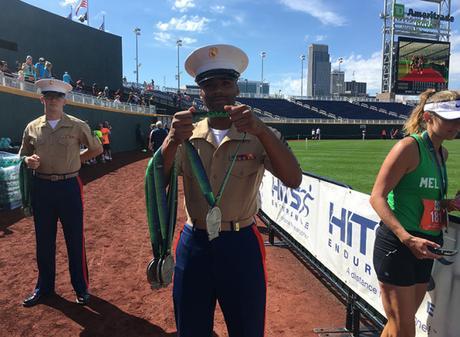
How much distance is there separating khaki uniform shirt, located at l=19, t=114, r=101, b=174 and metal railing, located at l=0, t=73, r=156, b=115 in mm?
9791

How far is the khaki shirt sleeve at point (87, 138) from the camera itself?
416 cm

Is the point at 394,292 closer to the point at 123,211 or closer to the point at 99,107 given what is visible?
the point at 123,211

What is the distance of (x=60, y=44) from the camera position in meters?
33.6

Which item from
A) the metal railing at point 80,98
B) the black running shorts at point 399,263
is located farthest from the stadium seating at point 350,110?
the black running shorts at point 399,263

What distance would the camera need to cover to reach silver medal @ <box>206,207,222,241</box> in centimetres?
193

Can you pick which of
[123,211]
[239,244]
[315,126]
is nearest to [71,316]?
[239,244]

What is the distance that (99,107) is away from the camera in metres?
22.4

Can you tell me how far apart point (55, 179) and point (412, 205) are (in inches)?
131

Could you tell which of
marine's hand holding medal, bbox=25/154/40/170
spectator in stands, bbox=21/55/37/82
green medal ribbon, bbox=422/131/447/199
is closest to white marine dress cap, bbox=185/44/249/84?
green medal ribbon, bbox=422/131/447/199

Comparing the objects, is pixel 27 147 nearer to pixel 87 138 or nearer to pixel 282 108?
pixel 87 138

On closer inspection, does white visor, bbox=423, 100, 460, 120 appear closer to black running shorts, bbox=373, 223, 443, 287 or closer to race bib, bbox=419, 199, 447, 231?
race bib, bbox=419, 199, 447, 231

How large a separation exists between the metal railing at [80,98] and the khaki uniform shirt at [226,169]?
1245cm

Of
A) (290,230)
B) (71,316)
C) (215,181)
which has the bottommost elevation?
(71,316)

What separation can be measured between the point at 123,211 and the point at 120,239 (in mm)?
2244
